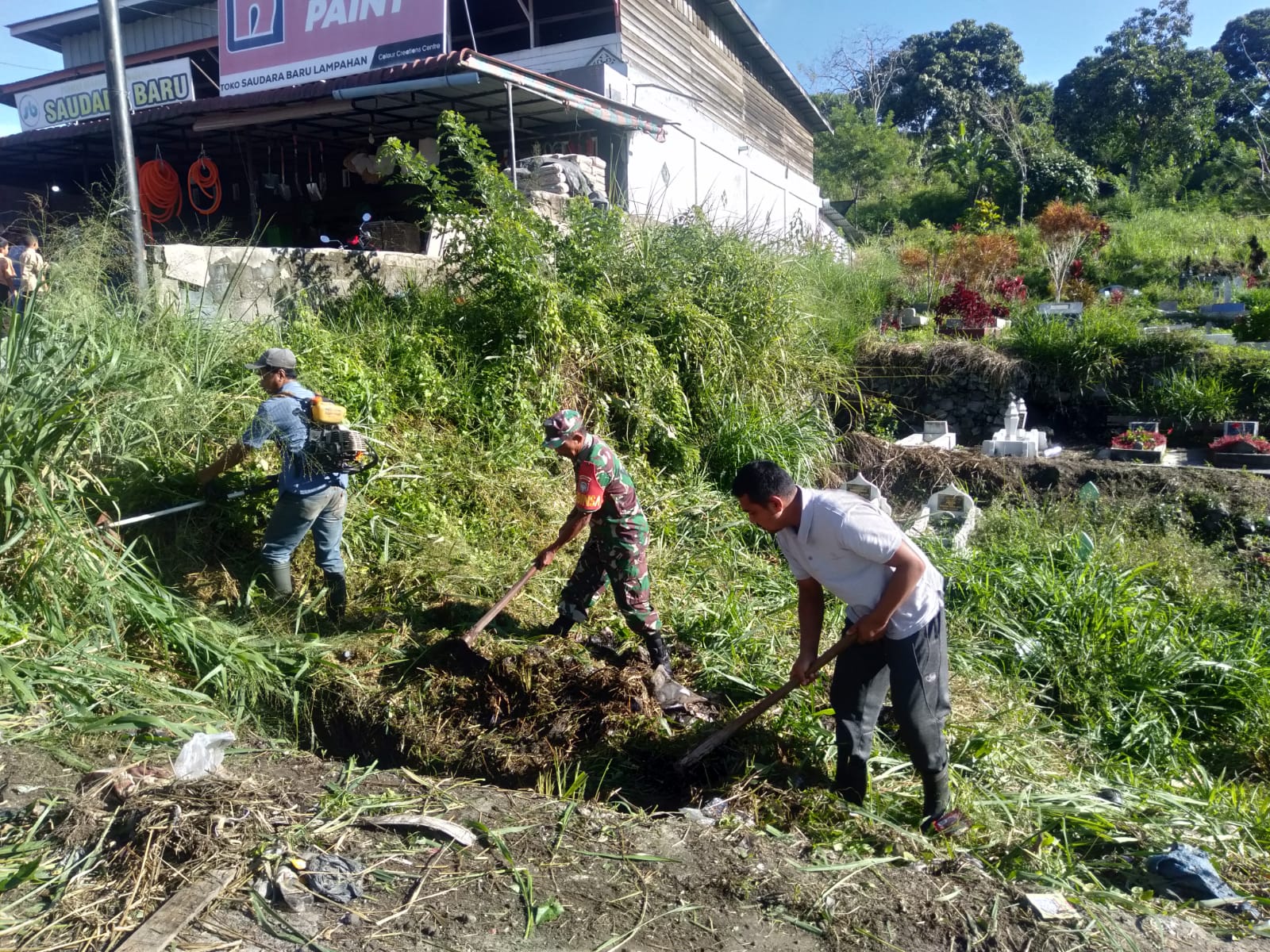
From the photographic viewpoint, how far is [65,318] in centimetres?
543

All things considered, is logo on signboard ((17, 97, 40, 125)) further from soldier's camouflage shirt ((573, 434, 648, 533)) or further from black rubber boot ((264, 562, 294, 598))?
soldier's camouflage shirt ((573, 434, 648, 533))

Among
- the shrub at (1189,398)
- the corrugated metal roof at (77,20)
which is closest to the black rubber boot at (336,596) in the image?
the shrub at (1189,398)

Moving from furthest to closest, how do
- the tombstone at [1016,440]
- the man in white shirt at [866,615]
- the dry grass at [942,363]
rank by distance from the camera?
1. the dry grass at [942,363]
2. the tombstone at [1016,440]
3. the man in white shirt at [866,615]

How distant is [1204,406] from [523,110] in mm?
9262

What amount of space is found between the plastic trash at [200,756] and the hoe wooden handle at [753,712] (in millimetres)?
1978

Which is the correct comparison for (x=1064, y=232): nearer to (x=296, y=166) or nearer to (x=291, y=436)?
(x=296, y=166)

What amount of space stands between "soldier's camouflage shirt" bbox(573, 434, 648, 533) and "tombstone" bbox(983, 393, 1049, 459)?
245 inches

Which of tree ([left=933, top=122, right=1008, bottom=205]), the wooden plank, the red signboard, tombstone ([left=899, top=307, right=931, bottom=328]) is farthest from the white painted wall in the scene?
tree ([left=933, top=122, right=1008, bottom=205])

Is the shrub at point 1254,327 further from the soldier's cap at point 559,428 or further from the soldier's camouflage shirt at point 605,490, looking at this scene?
the soldier's cap at point 559,428

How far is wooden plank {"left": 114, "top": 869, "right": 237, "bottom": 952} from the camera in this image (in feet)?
8.32

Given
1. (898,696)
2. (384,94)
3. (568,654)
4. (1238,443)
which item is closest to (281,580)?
(568,654)

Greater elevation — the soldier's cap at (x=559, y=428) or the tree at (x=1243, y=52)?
the tree at (x=1243, y=52)

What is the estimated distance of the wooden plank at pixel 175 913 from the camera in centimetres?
254

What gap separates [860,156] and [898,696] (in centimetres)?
2924
